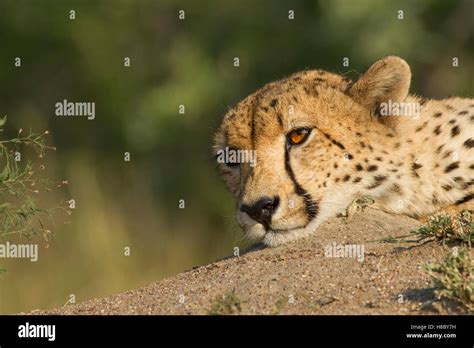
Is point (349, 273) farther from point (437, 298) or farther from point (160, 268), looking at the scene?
point (160, 268)

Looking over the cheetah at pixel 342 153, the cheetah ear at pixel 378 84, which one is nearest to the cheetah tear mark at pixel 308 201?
the cheetah at pixel 342 153

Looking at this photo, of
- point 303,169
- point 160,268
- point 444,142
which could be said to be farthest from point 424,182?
point 160,268

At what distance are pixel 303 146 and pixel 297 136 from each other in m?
0.08

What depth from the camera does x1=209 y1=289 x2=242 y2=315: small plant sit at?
407 centimetres

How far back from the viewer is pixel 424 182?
545 centimetres

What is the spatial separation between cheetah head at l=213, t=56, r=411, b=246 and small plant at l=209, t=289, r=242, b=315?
1.03 metres

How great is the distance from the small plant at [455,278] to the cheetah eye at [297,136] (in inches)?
60.0

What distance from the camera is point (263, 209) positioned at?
5.12 meters

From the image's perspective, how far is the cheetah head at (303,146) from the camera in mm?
5191

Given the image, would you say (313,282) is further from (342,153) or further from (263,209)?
(342,153)
